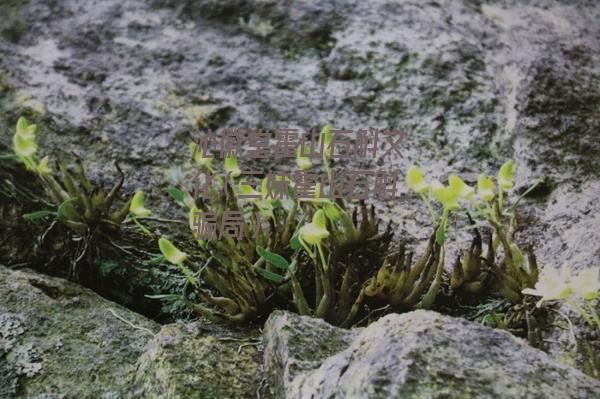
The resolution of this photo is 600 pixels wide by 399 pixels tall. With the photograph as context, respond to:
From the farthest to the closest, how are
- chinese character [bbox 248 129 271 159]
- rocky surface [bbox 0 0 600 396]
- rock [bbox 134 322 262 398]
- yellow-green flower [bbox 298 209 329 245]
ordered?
1. chinese character [bbox 248 129 271 159]
2. rocky surface [bbox 0 0 600 396]
3. yellow-green flower [bbox 298 209 329 245]
4. rock [bbox 134 322 262 398]

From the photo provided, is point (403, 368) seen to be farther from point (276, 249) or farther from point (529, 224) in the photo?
point (529, 224)

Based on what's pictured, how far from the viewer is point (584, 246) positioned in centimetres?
185

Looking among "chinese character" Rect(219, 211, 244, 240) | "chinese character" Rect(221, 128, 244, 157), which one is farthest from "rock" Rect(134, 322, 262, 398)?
"chinese character" Rect(221, 128, 244, 157)

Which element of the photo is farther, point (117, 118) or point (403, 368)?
point (117, 118)

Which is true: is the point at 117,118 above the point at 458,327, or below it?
below

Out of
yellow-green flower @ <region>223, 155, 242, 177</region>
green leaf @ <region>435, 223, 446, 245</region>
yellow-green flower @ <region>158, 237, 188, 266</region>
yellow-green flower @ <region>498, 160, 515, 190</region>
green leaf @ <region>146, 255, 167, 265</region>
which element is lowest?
green leaf @ <region>146, 255, 167, 265</region>

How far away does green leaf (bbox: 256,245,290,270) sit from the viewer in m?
1.73

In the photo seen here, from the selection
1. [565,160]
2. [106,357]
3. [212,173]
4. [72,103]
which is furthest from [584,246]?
[72,103]

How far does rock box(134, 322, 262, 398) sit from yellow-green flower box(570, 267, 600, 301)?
0.77 metres

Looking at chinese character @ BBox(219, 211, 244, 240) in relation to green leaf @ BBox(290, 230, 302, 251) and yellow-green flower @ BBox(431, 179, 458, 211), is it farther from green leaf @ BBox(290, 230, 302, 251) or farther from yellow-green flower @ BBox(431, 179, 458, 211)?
yellow-green flower @ BBox(431, 179, 458, 211)

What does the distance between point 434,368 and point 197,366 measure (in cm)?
63

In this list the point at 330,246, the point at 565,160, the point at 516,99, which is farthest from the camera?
the point at 516,99

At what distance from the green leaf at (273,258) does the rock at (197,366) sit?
227mm

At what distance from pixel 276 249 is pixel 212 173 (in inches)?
18.5
